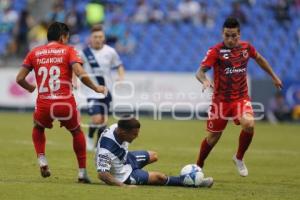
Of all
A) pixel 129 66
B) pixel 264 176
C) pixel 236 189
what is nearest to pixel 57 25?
pixel 236 189

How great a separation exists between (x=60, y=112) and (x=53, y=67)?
0.64 m

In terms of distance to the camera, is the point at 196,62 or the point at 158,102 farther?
the point at 196,62

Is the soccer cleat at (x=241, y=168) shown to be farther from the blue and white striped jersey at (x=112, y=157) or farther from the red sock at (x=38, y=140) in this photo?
the red sock at (x=38, y=140)

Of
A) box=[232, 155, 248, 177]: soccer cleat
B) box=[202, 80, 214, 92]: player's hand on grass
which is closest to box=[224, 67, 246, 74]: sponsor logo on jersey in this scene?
box=[202, 80, 214, 92]: player's hand on grass

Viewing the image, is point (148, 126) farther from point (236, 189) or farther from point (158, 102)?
point (236, 189)

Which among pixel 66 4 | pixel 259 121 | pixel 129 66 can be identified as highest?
pixel 66 4

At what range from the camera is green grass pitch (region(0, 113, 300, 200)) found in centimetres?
1030

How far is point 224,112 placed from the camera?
12.3 m

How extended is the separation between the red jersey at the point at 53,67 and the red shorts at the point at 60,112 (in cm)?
9

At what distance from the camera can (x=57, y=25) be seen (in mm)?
11227

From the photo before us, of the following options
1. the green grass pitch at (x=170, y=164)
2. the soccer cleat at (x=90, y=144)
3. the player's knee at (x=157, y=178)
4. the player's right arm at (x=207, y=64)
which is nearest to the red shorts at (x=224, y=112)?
the player's right arm at (x=207, y=64)

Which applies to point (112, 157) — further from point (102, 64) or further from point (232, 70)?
point (102, 64)

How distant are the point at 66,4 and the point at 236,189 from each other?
69.3 ft

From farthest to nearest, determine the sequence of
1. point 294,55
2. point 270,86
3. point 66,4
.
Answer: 1. point 66,4
2. point 294,55
3. point 270,86
